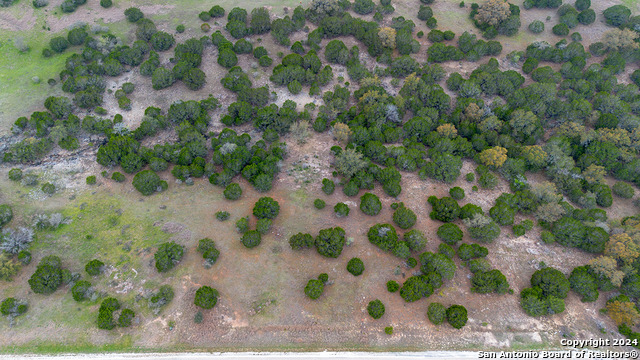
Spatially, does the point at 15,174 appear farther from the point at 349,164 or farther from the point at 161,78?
the point at 349,164

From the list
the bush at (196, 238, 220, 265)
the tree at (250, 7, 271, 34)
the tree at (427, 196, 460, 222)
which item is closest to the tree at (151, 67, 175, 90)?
the tree at (250, 7, 271, 34)

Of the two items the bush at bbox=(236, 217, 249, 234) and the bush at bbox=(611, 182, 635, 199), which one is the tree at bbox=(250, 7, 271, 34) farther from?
the bush at bbox=(611, 182, 635, 199)

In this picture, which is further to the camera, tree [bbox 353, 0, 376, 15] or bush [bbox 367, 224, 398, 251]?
tree [bbox 353, 0, 376, 15]

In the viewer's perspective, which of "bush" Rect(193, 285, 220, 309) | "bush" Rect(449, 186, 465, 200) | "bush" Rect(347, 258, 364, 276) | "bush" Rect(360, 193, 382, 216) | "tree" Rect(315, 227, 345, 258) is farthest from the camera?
"bush" Rect(449, 186, 465, 200)

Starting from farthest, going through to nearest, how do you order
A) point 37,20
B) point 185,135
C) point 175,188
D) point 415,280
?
point 37,20, point 185,135, point 175,188, point 415,280

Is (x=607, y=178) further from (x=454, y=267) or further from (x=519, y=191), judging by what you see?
(x=454, y=267)

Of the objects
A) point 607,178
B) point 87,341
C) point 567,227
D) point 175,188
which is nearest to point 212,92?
point 175,188
